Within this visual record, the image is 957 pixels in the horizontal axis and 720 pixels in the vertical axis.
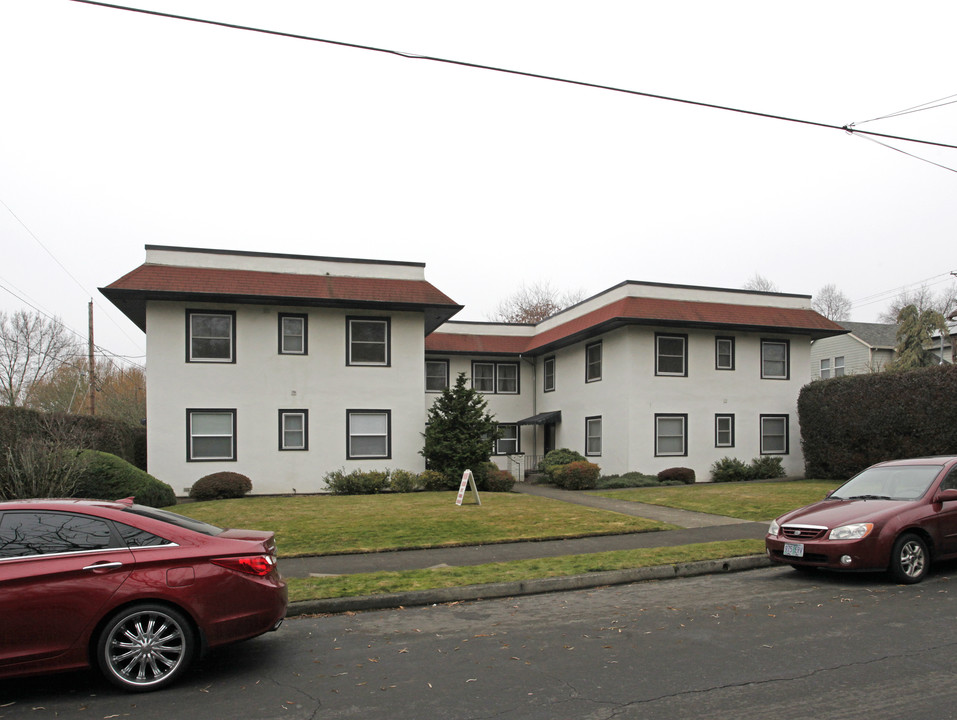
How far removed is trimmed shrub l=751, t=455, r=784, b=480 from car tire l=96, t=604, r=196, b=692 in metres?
23.2

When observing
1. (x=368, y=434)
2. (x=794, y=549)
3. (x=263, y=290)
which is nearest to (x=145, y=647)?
(x=794, y=549)

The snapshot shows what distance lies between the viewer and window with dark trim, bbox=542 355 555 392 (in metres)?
30.8

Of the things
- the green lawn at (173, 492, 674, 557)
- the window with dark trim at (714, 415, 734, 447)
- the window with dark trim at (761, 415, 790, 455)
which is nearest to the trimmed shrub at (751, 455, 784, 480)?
the window with dark trim at (761, 415, 790, 455)

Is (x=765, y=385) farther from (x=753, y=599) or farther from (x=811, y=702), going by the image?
(x=811, y=702)

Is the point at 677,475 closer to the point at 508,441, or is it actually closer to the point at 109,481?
the point at 508,441

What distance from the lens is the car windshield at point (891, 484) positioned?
9.50m

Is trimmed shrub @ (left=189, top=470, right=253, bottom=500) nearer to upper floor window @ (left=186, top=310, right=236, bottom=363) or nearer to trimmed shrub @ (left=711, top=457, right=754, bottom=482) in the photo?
upper floor window @ (left=186, top=310, right=236, bottom=363)

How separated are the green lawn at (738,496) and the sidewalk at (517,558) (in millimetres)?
1244

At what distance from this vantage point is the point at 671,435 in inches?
992

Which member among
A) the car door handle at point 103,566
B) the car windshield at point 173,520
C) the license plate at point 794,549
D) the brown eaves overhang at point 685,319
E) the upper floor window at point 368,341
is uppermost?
the brown eaves overhang at point 685,319

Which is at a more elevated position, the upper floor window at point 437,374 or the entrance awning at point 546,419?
the upper floor window at point 437,374

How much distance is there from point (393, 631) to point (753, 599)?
13.4 ft

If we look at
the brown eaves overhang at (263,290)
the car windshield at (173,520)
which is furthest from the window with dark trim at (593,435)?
the car windshield at (173,520)

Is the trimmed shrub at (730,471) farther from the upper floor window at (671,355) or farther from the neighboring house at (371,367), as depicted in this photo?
the upper floor window at (671,355)
